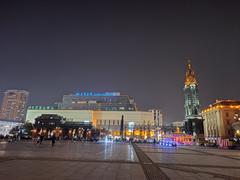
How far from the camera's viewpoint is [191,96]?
151m

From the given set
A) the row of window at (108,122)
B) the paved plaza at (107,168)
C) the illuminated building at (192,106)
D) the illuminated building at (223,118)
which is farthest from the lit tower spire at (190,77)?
the paved plaza at (107,168)

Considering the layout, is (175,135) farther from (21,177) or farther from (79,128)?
(21,177)

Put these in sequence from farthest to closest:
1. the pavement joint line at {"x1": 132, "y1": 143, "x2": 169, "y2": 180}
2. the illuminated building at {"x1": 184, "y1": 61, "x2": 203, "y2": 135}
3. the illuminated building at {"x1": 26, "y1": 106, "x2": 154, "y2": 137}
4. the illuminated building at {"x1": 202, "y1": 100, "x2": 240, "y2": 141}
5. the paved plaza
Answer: the illuminated building at {"x1": 26, "y1": 106, "x2": 154, "y2": 137} < the illuminated building at {"x1": 184, "y1": 61, "x2": 203, "y2": 135} < the illuminated building at {"x1": 202, "y1": 100, "x2": 240, "y2": 141} < the pavement joint line at {"x1": 132, "y1": 143, "x2": 169, "y2": 180} < the paved plaza

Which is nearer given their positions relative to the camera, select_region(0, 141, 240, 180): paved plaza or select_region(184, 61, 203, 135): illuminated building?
select_region(0, 141, 240, 180): paved plaza

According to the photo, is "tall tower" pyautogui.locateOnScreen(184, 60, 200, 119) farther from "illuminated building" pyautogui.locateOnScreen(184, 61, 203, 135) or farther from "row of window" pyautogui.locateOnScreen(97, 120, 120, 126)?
"row of window" pyautogui.locateOnScreen(97, 120, 120, 126)

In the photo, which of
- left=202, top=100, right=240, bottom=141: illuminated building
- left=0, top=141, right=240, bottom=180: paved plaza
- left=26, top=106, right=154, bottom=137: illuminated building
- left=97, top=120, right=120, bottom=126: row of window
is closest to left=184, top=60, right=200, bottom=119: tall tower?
left=202, top=100, right=240, bottom=141: illuminated building

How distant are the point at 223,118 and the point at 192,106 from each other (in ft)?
124

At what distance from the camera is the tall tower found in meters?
145

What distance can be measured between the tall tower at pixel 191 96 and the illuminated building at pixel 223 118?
1968 centimetres

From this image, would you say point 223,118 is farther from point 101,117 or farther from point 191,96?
point 101,117

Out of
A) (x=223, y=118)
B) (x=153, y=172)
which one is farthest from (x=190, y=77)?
(x=153, y=172)

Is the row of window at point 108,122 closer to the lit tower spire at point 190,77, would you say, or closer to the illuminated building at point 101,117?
the illuminated building at point 101,117

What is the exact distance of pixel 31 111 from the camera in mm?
196375

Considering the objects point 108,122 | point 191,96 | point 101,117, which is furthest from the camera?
point 101,117
